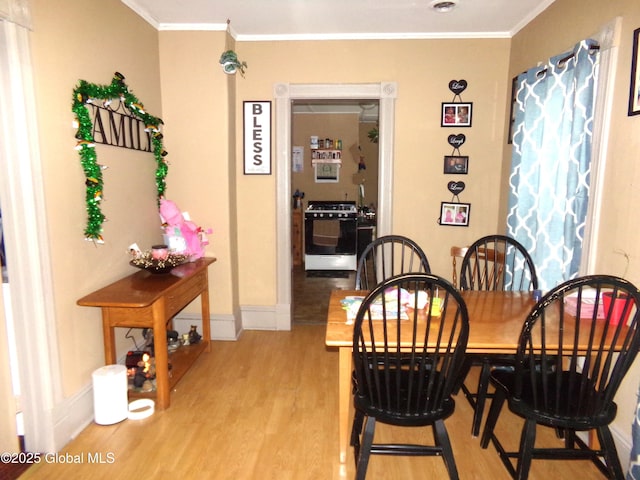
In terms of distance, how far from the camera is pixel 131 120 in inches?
112

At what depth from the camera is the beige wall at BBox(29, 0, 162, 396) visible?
2059mm

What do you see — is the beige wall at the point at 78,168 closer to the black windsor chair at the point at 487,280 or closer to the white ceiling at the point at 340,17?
the white ceiling at the point at 340,17

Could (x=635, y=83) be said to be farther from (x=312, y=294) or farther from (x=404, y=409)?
(x=312, y=294)

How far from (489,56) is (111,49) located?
2.78 metres

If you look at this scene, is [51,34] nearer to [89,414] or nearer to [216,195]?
[216,195]

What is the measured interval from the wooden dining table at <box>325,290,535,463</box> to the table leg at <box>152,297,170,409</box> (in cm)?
98

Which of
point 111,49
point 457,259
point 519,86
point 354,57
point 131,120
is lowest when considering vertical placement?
point 457,259

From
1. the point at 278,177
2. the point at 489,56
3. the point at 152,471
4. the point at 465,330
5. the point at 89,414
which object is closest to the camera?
the point at 465,330

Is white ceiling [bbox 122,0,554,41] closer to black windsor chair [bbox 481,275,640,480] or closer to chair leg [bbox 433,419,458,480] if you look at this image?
black windsor chair [bbox 481,275,640,480]

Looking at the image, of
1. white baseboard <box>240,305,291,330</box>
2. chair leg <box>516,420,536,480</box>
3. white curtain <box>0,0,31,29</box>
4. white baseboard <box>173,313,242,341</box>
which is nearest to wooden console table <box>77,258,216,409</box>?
white baseboard <box>173,313,242,341</box>

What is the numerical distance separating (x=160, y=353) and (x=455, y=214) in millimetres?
2522

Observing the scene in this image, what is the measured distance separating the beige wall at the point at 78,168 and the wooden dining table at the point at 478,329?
139 centimetres

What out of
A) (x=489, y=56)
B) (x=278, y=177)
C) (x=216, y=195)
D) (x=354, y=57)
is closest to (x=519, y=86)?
(x=489, y=56)

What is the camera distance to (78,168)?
90.0 inches
